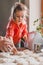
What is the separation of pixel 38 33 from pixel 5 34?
45cm

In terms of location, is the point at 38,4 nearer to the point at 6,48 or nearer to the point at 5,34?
the point at 5,34

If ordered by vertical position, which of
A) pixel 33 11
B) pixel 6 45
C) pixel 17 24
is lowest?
pixel 6 45

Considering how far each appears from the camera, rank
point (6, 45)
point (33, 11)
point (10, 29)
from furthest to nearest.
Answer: point (33, 11) → point (10, 29) → point (6, 45)

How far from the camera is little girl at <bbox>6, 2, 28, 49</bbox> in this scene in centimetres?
205

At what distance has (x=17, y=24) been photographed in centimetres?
211

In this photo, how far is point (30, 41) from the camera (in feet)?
5.86

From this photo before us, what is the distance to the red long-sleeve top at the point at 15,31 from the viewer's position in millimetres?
2035

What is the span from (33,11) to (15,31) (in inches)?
19.3

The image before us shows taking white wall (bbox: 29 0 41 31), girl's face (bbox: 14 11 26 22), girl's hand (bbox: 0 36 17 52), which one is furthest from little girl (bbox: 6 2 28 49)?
girl's hand (bbox: 0 36 17 52)

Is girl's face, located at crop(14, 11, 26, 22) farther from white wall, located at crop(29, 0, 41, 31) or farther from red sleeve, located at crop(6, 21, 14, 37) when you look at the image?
white wall, located at crop(29, 0, 41, 31)

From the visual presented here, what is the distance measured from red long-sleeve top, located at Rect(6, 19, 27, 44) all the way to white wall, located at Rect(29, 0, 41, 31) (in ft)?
0.87

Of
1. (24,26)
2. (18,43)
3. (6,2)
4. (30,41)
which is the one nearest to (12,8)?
(6,2)

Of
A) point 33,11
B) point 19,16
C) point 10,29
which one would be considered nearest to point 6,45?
point 10,29

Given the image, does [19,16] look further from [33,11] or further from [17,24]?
[33,11]
